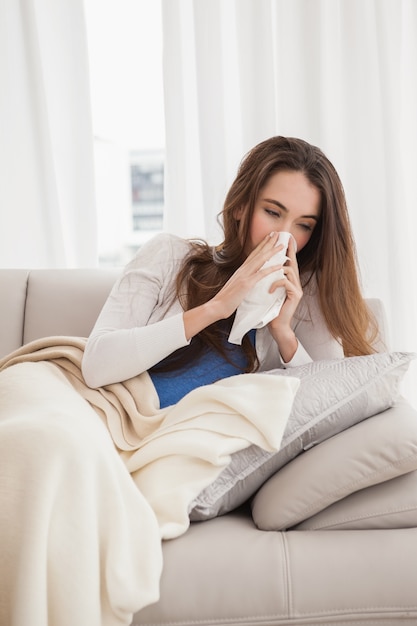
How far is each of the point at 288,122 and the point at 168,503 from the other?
1.73 metres

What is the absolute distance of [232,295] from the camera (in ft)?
5.46

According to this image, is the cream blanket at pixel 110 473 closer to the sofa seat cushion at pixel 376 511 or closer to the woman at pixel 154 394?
the woman at pixel 154 394

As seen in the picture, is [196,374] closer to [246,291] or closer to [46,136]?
[246,291]

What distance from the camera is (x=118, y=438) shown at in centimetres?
152

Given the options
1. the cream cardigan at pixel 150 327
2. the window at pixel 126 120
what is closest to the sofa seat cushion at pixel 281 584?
the cream cardigan at pixel 150 327

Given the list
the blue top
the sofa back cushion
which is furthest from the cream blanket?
the sofa back cushion

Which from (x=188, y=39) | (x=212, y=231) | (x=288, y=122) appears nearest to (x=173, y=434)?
(x=212, y=231)

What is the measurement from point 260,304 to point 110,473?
2.32ft

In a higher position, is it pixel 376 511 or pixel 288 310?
pixel 288 310

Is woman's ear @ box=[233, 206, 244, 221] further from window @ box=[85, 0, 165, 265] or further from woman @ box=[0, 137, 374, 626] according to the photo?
window @ box=[85, 0, 165, 265]

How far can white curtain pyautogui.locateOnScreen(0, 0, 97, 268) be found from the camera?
2682mm

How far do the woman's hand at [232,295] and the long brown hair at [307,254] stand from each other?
0.48ft

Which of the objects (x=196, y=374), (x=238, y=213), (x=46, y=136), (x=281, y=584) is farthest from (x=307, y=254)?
(x=46, y=136)

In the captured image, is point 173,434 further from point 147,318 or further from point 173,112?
point 173,112
